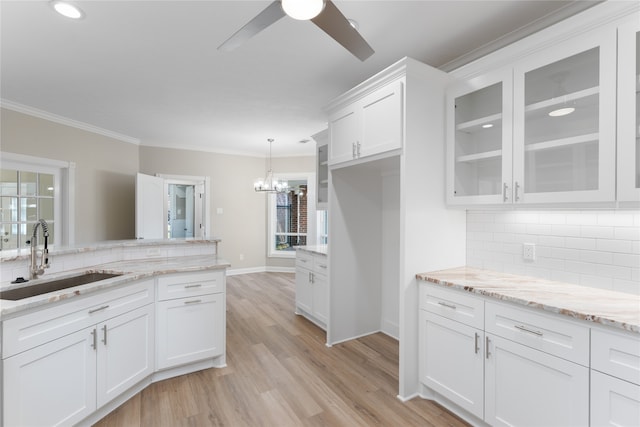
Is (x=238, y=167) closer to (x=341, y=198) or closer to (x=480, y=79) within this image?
(x=341, y=198)

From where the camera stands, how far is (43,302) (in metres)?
1.65

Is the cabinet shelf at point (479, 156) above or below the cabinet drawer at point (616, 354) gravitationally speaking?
above

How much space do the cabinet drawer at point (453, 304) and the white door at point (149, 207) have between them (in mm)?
4575

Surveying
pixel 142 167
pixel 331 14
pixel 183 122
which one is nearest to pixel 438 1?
pixel 331 14

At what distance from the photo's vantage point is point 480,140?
221 centimetres

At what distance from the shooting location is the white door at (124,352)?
2.00m

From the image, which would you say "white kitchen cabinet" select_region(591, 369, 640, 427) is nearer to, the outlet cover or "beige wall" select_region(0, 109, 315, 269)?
the outlet cover

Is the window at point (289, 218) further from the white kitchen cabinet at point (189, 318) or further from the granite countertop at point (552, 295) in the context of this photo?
the granite countertop at point (552, 295)

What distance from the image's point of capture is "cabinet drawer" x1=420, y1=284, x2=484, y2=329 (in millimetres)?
1888

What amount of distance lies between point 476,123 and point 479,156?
0.25 metres

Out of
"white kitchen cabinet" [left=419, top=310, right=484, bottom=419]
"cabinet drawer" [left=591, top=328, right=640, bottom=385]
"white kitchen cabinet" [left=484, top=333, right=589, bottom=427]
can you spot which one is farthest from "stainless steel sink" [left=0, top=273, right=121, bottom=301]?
"cabinet drawer" [left=591, top=328, right=640, bottom=385]

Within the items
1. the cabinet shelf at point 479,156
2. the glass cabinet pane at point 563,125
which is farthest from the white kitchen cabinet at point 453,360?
the cabinet shelf at point 479,156

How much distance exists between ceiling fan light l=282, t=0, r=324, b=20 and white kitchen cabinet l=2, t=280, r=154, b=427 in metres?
2.03

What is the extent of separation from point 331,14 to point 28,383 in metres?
2.44
